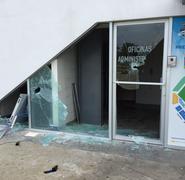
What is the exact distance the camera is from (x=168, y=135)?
4012 mm

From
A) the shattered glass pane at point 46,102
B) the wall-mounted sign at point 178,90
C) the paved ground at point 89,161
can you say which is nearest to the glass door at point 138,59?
the wall-mounted sign at point 178,90

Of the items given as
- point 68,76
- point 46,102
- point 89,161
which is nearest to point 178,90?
point 89,161

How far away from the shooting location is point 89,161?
3.56m

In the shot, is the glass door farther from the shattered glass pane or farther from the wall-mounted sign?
the shattered glass pane

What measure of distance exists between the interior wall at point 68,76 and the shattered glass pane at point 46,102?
173 millimetres

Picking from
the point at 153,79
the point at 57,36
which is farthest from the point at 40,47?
the point at 153,79

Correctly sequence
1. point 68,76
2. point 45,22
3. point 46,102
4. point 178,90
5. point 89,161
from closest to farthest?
point 89,161
point 178,90
point 45,22
point 46,102
point 68,76

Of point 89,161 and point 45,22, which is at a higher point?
point 45,22

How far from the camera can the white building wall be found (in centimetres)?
390

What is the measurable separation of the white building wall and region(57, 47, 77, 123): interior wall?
0.47m

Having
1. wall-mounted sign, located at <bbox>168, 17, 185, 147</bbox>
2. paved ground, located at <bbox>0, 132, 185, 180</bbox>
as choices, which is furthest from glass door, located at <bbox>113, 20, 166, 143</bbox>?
paved ground, located at <bbox>0, 132, 185, 180</bbox>

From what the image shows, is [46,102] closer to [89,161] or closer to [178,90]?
[89,161]

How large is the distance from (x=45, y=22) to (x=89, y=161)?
9.35 ft

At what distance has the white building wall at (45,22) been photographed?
3.90m
